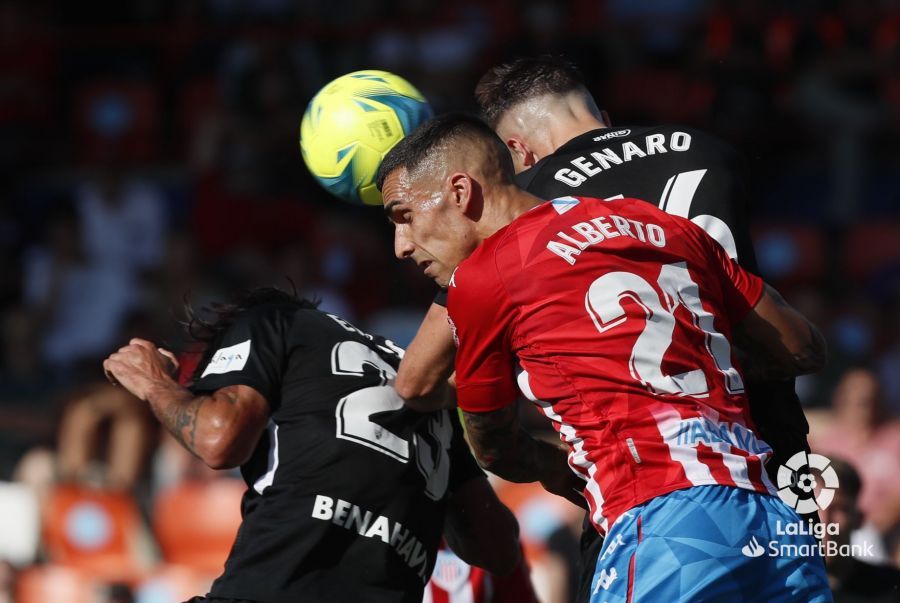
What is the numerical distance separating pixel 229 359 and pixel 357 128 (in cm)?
102

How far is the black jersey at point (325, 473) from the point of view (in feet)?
13.4

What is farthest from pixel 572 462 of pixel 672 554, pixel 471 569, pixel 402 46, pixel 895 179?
pixel 402 46

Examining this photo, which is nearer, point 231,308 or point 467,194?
point 467,194

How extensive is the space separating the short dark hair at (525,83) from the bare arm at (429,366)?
1.13 m

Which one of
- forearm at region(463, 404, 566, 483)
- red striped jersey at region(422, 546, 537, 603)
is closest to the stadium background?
red striped jersey at region(422, 546, 537, 603)

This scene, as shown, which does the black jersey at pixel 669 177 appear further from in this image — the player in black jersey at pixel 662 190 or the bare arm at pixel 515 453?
the bare arm at pixel 515 453

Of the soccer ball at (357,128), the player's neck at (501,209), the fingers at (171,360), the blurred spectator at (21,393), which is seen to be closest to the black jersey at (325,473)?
the fingers at (171,360)

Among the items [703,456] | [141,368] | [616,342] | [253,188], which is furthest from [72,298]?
[703,456]

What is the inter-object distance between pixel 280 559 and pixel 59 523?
217 inches

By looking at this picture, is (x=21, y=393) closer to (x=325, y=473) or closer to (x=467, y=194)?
(x=325, y=473)

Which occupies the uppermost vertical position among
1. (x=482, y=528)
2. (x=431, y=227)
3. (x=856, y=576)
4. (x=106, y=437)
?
(x=431, y=227)

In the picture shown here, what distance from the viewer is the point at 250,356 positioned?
418 centimetres

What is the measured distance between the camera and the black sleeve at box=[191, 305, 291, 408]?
414 centimetres

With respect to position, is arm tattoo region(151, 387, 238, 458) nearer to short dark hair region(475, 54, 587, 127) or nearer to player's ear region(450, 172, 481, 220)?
player's ear region(450, 172, 481, 220)
